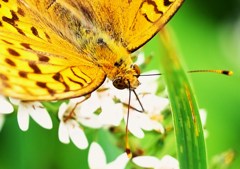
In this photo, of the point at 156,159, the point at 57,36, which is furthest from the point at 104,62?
the point at 156,159

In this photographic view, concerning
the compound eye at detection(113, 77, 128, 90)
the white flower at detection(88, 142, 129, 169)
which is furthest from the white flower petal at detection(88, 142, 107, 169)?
the compound eye at detection(113, 77, 128, 90)

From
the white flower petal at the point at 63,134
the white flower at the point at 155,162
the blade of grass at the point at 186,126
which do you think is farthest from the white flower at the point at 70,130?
the blade of grass at the point at 186,126

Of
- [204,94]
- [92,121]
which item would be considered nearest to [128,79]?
[92,121]

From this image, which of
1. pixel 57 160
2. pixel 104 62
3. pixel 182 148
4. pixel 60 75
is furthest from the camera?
pixel 57 160

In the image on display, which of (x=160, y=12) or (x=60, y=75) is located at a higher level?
(x=160, y=12)

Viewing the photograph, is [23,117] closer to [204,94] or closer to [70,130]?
[70,130]

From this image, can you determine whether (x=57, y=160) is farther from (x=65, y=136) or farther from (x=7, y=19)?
(x=7, y=19)
